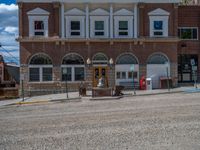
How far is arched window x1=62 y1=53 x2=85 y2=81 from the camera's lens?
36844 millimetres

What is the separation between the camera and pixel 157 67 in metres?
37.5

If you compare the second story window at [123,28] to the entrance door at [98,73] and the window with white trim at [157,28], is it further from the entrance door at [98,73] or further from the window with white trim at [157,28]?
the entrance door at [98,73]

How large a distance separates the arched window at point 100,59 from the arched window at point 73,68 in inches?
54.9

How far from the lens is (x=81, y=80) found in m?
37.1

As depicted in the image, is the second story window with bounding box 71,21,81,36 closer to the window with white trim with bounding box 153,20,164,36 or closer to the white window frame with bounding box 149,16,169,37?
the white window frame with bounding box 149,16,169,37

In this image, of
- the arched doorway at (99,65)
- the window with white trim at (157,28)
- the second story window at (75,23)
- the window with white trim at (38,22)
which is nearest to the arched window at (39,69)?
the window with white trim at (38,22)

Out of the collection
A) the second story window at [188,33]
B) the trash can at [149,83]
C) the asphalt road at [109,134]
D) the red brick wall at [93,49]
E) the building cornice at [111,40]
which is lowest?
the asphalt road at [109,134]

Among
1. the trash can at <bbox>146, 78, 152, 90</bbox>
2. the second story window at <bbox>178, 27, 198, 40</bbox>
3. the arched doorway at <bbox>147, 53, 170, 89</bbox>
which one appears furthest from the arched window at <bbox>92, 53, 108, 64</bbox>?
the second story window at <bbox>178, 27, 198, 40</bbox>

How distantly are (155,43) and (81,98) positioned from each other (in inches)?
508

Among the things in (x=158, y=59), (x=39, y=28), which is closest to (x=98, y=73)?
(x=158, y=59)

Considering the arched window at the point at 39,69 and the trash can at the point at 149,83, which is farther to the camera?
the arched window at the point at 39,69

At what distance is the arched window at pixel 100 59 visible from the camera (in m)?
37.1

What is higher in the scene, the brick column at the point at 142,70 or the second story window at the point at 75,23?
the second story window at the point at 75,23

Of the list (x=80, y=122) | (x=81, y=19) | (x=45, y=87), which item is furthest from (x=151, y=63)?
(x=80, y=122)
